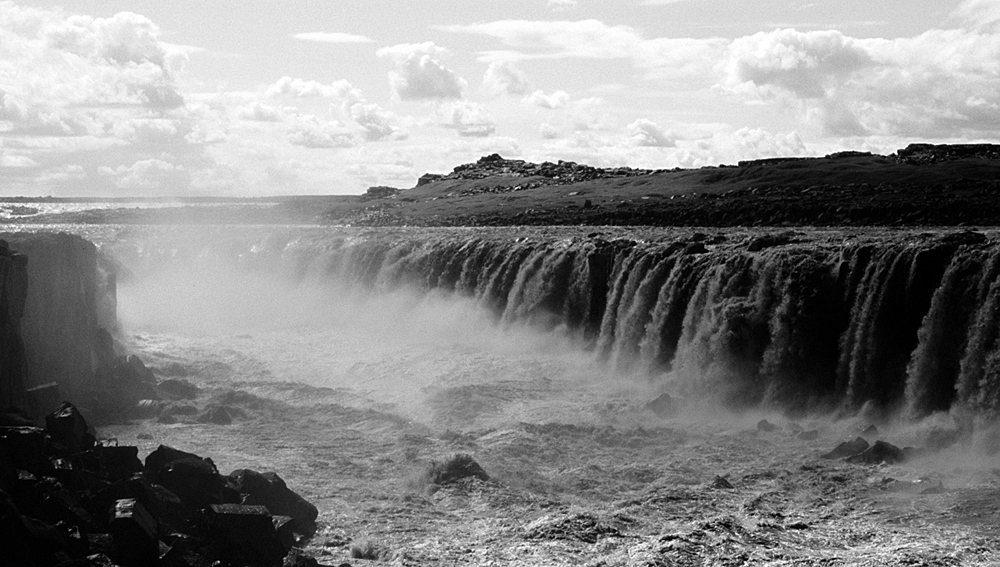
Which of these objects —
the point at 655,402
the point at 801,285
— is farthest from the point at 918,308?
the point at 655,402

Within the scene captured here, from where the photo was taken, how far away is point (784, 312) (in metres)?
29.4

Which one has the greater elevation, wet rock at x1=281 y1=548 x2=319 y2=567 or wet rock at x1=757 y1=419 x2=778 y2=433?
wet rock at x1=281 y1=548 x2=319 y2=567

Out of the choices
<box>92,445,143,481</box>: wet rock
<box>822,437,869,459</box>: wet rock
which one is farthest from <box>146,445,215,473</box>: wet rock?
<box>822,437,869,459</box>: wet rock

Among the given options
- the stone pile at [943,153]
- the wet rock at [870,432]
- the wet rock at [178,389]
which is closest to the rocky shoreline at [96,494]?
the wet rock at [178,389]

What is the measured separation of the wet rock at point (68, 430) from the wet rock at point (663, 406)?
15696 mm

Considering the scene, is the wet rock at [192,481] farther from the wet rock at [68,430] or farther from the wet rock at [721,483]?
the wet rock at [721,483]

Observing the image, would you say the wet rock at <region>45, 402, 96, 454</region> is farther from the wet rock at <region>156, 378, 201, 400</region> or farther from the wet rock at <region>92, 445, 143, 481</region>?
the wet rock at <region>156, 378, 201, 400</region>

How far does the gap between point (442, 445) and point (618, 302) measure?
13646 millimetres

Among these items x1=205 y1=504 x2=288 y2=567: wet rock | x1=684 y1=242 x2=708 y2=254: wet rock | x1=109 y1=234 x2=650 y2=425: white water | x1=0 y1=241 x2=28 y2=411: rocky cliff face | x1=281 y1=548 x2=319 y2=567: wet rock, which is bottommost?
x1=109 y1=234 x2=650 y2=425: white water

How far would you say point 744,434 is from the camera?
26.4 m

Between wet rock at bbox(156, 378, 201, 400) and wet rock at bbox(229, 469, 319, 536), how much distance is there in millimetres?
12540

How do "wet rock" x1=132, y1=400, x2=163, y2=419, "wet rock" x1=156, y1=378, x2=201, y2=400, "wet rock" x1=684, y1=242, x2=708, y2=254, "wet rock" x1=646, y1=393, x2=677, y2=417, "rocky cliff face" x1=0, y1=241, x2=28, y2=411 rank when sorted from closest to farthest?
"rocky cliff face" x1=0, y1=241, x2=28, y2=411, "wet rock" x1=132, y1=400, x2=163, y2=419, "wet rock" x1=646, y1=393, x2=677, y2=417, "wet rock" x1=156, y1=378, x2=201, y2=400, "wet rock" x1=684, y1=242, x2=708, y2=254

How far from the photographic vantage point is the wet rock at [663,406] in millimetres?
29141

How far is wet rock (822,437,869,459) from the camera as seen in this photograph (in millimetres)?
23203
